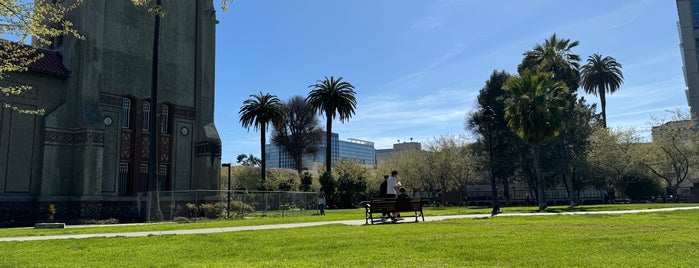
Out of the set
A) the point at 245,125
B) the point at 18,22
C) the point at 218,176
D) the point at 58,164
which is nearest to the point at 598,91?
the point at 245,125

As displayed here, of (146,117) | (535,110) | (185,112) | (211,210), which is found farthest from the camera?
(185,112)

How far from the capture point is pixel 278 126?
53688mm

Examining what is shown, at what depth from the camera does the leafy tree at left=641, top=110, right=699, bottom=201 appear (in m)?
46.2

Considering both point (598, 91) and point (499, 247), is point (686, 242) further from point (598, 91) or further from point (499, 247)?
point (598, 91)

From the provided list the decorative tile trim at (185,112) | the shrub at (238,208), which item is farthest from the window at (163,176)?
the shrub at (238,208)

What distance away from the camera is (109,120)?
99.3 ft

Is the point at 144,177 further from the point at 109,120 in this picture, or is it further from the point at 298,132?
the point at 298,132

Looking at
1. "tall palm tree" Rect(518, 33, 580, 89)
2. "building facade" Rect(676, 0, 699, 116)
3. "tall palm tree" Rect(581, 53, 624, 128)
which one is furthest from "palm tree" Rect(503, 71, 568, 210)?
"building facade" Rect(676, 0, 699, 116)

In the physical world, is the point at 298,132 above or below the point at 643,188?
above

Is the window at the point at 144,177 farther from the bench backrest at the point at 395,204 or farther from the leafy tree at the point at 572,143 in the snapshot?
A: the leafy tree at the point at 572,143

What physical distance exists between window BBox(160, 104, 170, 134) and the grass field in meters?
22.8

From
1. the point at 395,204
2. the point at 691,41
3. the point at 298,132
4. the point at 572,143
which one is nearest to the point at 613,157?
the point at 572,143

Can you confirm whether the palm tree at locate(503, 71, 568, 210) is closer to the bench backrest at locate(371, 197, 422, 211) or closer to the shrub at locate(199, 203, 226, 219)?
the bench backrest at locate(371, 197, 422, 211)

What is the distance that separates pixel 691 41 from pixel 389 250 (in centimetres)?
10454
